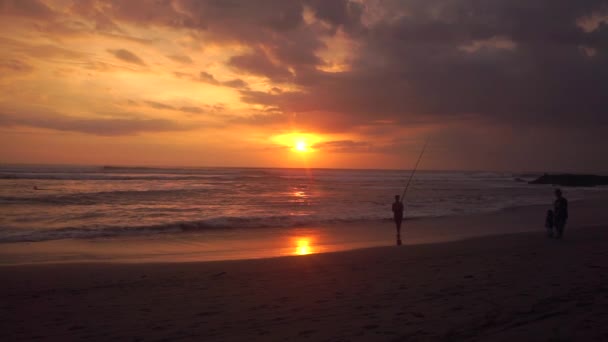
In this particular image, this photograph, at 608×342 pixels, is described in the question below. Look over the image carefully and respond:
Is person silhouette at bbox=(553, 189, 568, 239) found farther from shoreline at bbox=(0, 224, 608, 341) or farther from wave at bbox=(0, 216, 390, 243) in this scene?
wave at bbox=(0, 216, 390, 243)

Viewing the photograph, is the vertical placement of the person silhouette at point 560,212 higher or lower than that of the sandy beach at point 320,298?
higher

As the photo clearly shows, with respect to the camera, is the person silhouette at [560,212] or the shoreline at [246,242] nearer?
the shoreline at [246,242]

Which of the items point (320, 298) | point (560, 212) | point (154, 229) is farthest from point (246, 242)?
point (560, 212)

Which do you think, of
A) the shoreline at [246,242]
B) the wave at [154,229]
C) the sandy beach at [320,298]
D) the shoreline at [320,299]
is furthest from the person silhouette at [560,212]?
the wave at [154,229]

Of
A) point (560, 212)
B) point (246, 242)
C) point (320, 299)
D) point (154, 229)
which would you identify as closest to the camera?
point (320, 299)

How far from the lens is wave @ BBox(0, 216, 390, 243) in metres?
14.2

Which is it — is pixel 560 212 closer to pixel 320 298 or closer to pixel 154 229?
pixel 320 298

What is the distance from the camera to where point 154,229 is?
53.2 feet

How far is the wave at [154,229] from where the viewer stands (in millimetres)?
14233

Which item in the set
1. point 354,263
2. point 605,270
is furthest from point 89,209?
point 605,270

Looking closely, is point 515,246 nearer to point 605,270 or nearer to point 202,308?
point 605,270

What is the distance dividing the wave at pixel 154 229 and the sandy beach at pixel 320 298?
543 centimetres

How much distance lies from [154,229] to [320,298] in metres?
11.5

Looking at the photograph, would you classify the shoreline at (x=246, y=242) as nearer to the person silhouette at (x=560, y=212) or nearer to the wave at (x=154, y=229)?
the wave at (x=154, y=229)
